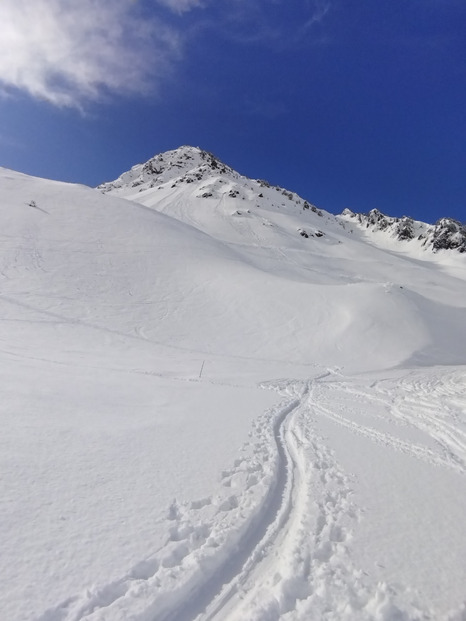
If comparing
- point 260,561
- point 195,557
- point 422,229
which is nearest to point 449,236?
point 422,229

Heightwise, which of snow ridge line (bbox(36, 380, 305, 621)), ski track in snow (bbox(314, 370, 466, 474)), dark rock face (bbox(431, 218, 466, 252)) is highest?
dark rock face (bbox(431, 218, 466, 252))

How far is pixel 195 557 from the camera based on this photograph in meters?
3.85

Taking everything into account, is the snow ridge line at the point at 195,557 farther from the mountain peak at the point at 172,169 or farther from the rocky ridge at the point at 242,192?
the mountain peak at the point at 172,169

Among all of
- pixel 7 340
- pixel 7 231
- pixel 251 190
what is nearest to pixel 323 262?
pixel 7 231

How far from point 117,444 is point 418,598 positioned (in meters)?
4.78

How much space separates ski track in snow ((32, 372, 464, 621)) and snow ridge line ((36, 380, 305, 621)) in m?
0.01

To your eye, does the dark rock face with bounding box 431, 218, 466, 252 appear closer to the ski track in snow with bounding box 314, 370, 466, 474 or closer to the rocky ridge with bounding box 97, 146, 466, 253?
the rocky ridge with bounding box 97, 146, 466, 253

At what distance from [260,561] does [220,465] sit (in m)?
2.16

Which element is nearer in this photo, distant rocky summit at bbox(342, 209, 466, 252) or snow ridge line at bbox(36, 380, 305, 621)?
snow ridge line at bbox(36, 380, 305, 621)

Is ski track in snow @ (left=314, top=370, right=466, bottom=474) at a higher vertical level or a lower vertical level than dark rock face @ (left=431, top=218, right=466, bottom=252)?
lower

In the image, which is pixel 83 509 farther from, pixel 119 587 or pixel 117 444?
pixel 117 444

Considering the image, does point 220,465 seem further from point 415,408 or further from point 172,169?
point 172,169

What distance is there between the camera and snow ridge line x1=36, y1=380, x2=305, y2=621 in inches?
123

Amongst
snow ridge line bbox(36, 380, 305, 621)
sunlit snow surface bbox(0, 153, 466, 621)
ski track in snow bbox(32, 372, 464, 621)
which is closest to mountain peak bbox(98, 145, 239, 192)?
sunlit snow surface bbox(0, 153, 466, 621)
